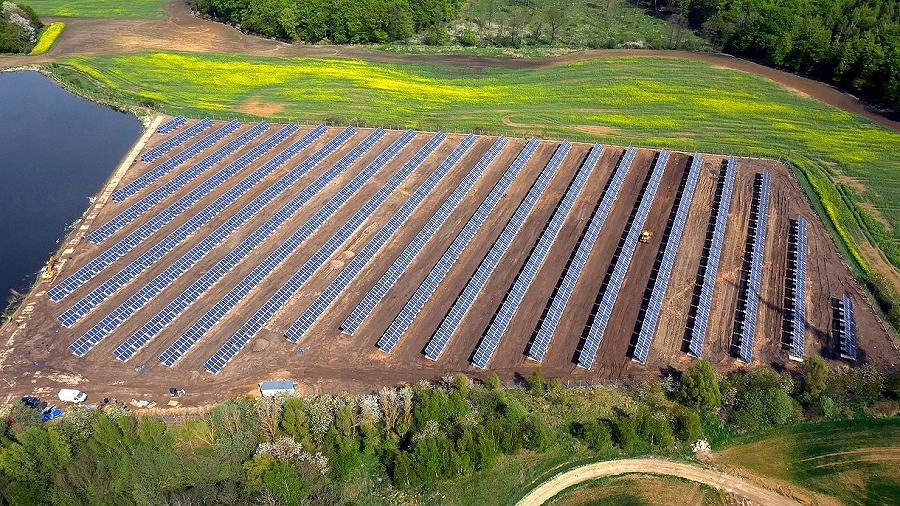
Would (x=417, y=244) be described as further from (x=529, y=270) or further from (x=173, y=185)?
(x=173, y=185)

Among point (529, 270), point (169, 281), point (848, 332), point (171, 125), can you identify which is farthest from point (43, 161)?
point (848, 332)

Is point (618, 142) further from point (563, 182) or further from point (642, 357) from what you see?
point (642, 357)

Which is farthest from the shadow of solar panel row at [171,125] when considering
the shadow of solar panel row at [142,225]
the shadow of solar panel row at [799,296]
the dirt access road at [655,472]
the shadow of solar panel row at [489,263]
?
the shadow of solar panel row at [799,296]

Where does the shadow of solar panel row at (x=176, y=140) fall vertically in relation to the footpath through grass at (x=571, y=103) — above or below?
below

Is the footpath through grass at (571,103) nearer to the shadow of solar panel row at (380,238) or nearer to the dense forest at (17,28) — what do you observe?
the shadow of solar panel row at (380,238)

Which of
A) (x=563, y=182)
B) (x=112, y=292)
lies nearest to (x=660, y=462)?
(x=563, y=182)

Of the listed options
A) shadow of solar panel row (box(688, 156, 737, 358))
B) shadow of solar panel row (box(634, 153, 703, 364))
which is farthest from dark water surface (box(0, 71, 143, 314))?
shadow of solar panel row (box(688, 156, 737, 358))
